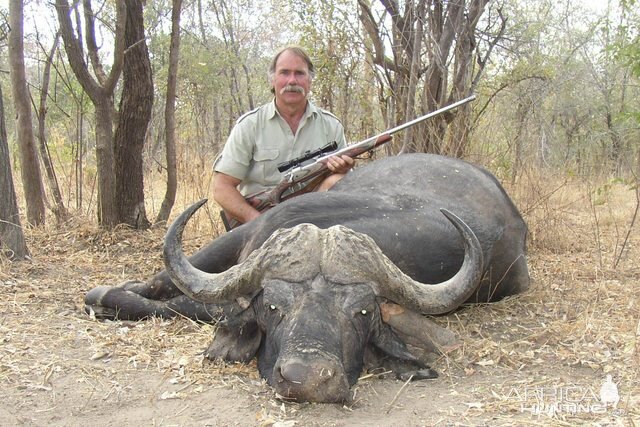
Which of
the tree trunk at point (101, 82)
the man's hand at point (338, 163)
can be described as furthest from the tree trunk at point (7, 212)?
the man's hand at point (338, 163)

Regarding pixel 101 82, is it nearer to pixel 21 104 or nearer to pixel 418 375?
pixel 21 104

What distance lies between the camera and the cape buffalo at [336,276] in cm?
293

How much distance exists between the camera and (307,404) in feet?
9.22

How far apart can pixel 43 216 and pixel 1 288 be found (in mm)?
1896

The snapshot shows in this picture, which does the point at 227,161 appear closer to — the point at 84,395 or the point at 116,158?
the point at 116,158

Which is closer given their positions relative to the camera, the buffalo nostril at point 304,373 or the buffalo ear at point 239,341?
the buffalo nostril at point 304,373

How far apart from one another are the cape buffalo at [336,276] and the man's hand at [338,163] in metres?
0.49

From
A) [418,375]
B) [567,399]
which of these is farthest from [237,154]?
[567,399]

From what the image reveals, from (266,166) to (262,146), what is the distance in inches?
6.4

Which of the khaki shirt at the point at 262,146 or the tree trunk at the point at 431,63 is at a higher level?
the tree trunk at the point at 431,63

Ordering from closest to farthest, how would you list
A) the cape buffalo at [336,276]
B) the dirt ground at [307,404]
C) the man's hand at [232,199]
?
1. the dirt ground at [307,404]
2. the cape buffalo at [336,276]
3. the man's hand at [232,199]

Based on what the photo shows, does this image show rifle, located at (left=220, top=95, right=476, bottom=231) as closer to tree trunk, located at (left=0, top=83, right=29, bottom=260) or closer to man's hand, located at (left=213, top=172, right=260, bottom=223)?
man's hand, located at (left=213, top=172, right=260, bottom=223)

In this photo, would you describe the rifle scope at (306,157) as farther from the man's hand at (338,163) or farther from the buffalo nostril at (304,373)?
the buffalo nostril at (304,373)

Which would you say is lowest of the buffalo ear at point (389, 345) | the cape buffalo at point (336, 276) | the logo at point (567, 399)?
the logo at point (567, 399)
